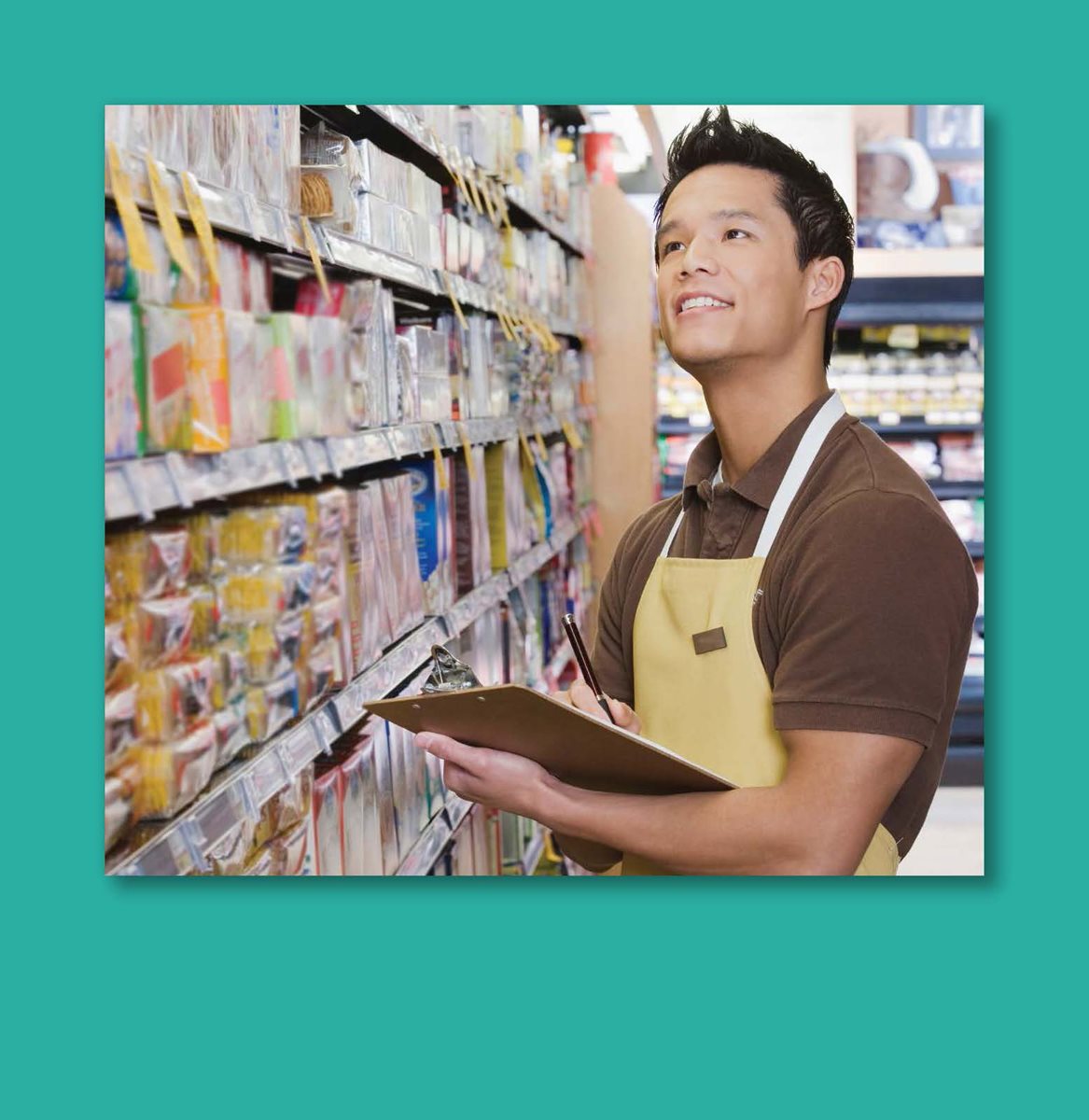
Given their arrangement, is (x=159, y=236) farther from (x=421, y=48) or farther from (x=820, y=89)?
(x=820, y=89)

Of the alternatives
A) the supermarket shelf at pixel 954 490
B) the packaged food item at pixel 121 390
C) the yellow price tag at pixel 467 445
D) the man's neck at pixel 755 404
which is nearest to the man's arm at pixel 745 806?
the man's neck at pixel 755 404

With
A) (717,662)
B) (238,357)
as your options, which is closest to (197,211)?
(238,357)

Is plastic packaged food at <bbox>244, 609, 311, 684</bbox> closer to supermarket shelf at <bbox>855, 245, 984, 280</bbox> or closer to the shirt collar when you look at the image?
the shirt collar

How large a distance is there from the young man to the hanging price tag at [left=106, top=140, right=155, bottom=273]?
2.37ft

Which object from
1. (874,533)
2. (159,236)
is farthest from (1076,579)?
(159,236)

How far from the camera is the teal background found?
7.02 feet

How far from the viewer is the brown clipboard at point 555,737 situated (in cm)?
171

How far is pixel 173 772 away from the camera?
1.68m

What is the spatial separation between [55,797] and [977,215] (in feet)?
5.71

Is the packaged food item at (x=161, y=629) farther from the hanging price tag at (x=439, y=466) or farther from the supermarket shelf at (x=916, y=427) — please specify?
the supermarket shelf at (x=916, y=427)

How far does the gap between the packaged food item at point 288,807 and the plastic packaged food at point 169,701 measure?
274 millimetres

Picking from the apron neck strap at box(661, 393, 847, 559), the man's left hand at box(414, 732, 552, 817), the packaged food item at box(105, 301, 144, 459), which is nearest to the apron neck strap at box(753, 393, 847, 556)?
the apron neck strap at box(661, 393, 847, 559)

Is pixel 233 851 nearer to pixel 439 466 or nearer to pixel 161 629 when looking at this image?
pixel 161 629

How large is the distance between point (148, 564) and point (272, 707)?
305 mm
